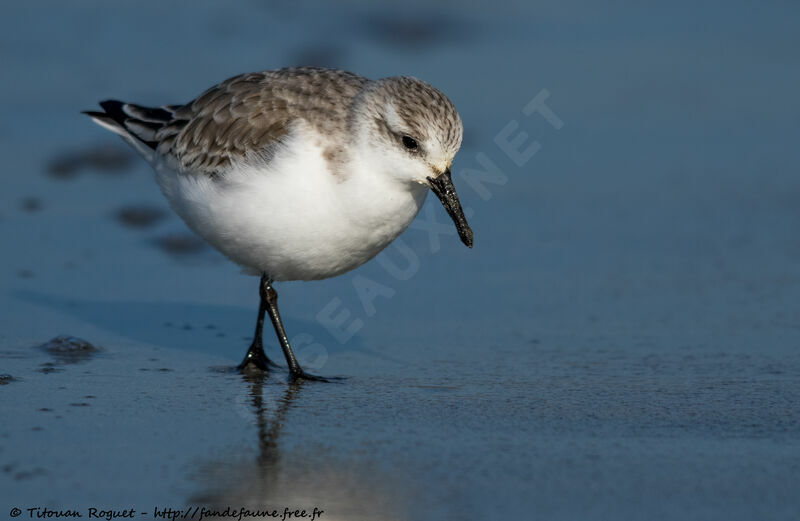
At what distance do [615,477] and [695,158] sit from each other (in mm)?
5134

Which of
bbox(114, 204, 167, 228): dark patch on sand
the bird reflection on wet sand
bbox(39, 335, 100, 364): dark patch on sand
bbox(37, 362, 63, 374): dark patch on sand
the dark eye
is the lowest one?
the bird reflection on wet sand

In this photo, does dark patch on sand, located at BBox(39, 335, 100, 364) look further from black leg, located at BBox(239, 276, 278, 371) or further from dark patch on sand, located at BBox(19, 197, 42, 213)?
dark patch on sand, located at BBox(19, 197, 42, 213)

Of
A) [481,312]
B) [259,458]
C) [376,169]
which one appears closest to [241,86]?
[376,169]

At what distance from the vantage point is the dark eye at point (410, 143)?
5.42 metres

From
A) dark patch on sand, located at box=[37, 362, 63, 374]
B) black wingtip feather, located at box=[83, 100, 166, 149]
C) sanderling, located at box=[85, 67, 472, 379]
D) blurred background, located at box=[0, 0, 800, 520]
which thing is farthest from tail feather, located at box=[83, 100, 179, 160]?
dark patch on sand, located at box=[37, 362, 63, 374]

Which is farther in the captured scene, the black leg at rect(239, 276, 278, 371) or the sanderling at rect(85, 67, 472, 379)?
the black leg at rect(239, 276, 278, 371)

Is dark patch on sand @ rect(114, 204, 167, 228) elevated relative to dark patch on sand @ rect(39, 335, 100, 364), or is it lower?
elevated

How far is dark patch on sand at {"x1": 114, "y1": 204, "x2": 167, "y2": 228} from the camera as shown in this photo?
795cm

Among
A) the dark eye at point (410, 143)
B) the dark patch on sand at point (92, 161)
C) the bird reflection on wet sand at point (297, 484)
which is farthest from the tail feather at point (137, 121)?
the bird reflection on wet sand at point (297, 484)

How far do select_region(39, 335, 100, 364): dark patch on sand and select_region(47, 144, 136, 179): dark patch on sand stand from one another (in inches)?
115

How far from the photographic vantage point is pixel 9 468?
412cm

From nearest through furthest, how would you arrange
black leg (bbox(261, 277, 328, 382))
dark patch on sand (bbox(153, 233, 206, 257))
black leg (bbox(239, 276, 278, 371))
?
black leg (bbox(261, 277, 328, 382)), black leg (bbox(239, 276, 278, 371)), dark patch on sand (bbox(153, 233, 206, 257))

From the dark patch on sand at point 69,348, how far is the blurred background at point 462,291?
0.02 metres

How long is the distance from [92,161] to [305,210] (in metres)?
4.05
